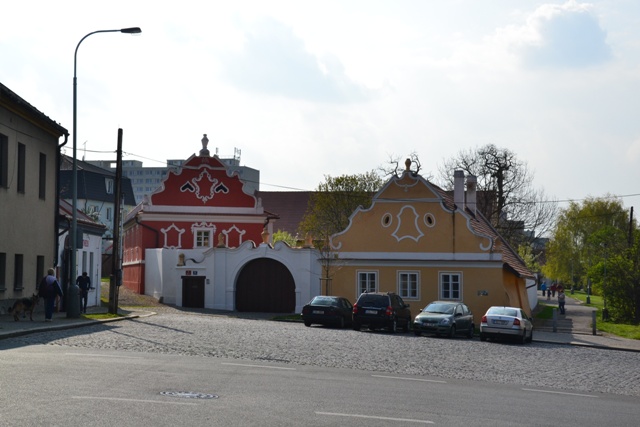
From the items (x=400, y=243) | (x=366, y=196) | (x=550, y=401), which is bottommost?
(x=550, y=401)

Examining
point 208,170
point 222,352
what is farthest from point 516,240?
point 222,352

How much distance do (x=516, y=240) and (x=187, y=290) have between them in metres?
34.9

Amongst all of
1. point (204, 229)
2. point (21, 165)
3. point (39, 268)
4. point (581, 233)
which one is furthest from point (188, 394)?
point (581, 233)

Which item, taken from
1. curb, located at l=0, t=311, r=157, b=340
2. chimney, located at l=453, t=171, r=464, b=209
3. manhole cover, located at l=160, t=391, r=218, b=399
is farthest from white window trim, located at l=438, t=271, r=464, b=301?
manhole cover, located at l=160, t=391, r=218, b=399

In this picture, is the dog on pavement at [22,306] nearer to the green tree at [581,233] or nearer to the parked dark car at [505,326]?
the parked dark car at [505,326]

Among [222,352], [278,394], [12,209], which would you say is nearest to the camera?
[278,394]

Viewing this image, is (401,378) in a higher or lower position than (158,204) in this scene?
lower

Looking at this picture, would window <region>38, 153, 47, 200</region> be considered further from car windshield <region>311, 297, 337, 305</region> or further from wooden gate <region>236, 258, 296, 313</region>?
wooden gate <region>236, 258, 296, 313</region>

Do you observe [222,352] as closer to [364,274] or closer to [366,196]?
[364,274]

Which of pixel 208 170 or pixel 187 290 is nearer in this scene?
pixel 187 290

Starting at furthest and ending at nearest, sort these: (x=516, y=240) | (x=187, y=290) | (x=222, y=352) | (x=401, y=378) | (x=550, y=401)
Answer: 1. (x=516, y=240)
2. (x=187, y=290)
3. (x=222, y=352)
4. (x=401, y=378)
5. (x=550, y=401)

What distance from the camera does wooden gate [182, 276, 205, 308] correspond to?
177 feet

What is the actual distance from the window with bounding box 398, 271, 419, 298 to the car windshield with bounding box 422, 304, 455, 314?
10.1 m

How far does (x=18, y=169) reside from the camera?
34.5 metres
